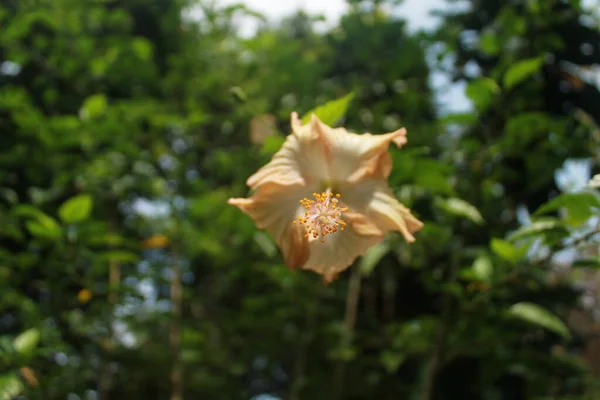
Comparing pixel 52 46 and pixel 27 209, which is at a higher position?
pixel 52 46

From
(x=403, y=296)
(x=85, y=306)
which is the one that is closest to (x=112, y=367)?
(x=85, y=306)

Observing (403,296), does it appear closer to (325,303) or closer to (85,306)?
(325,303)

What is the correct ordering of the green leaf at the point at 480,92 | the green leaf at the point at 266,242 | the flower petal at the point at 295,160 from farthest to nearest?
the green leaf at the point at 266,242
the green leaf at the point at 480,92
the flower petal at the point at 295,160

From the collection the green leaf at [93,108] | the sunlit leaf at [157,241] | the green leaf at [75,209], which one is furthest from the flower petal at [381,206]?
the sunlit leaf at [157,241]

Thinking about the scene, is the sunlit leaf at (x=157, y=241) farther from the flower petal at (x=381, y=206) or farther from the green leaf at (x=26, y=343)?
the flower petal at (x=381, y=206)

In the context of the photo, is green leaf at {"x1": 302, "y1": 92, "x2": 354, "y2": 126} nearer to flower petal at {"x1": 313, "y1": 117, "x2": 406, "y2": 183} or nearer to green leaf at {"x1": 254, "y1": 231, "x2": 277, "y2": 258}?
flower petal at {"x1": 313, "y1": 117, "x2": 406, "y2": 183}

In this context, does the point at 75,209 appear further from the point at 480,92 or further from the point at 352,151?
the point at 480,92

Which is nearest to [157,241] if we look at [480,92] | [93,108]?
[93,108]

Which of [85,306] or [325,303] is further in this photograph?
[325,303]
